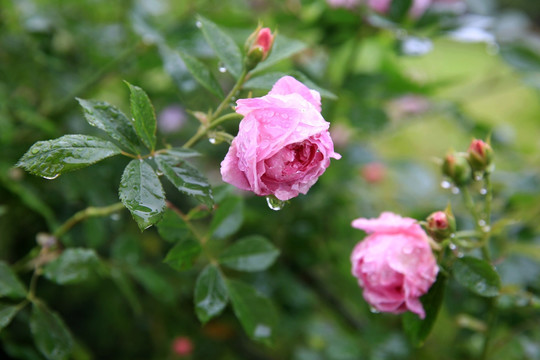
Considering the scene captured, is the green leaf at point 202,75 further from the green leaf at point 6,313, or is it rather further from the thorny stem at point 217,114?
the green leaf at point 6,313

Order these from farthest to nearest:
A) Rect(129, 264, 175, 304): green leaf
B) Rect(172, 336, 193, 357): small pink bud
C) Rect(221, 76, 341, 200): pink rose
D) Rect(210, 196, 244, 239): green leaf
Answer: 1. Rect(172, 336, 193, 357): small pink bud
2. Rect(129, 264, 175, 304): green leaf
3. Rect(210, 196, 244, 239): green leaf
4. Rect(221, 76, 341, 200): pink rose

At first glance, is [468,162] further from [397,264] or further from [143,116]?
[143,116]

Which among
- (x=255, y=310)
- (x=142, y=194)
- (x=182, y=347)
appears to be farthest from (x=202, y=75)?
(x=182, y=347)

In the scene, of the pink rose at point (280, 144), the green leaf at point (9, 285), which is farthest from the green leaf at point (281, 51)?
the green leaf at point (9, 285)

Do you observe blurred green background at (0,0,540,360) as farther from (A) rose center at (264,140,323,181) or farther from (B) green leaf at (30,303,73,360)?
(A) rose center at (264,140,323,181)

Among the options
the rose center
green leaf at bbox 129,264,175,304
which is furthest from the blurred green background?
the rose center
